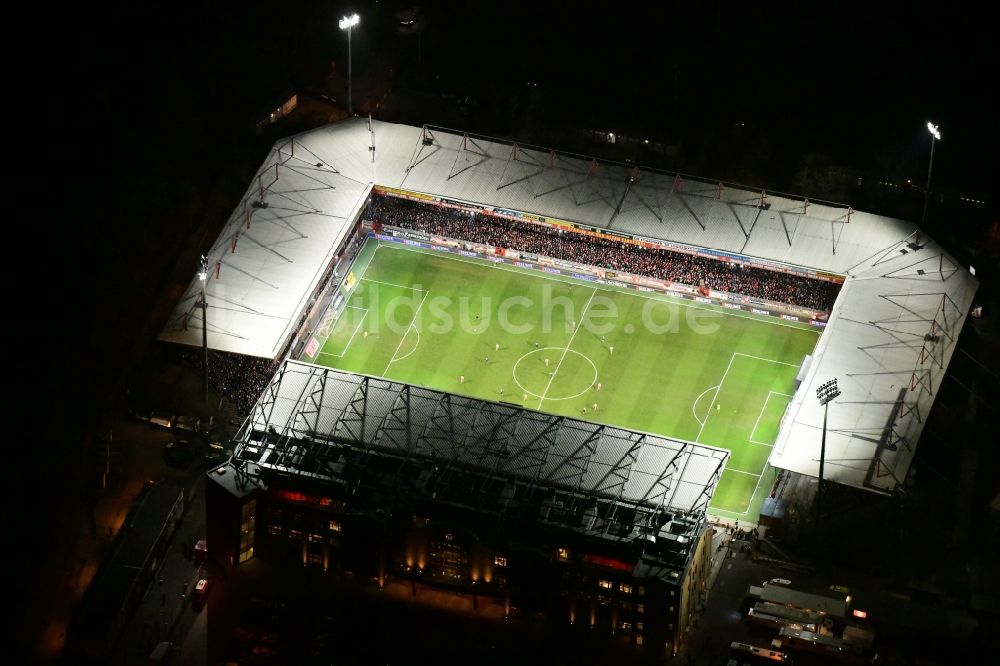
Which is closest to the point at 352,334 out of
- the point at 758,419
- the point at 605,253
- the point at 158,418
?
the point at 158,418

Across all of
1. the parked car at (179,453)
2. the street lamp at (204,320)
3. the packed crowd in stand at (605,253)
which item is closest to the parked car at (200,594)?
the parked car at (179,453)

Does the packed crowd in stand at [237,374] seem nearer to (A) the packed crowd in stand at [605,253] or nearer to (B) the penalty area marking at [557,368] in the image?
(B) the penalty area marking at [557,368]

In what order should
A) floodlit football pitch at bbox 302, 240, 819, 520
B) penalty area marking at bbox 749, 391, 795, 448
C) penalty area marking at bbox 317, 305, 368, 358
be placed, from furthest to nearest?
penalty area marking at bbox 317, 305, 368, 358
floodlit football pitch at bbox 302, 240, 819, 520
penalty area marking at bbox 749, 391, 795, 448

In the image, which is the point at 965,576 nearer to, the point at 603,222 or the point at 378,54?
the point at 603,222

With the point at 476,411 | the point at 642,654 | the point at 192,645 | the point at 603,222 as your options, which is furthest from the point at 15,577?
the point at 603,222

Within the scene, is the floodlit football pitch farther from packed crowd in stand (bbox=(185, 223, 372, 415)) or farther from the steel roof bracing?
the steel roof bracing

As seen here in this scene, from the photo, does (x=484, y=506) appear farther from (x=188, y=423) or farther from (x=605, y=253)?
(x=605, y=253)

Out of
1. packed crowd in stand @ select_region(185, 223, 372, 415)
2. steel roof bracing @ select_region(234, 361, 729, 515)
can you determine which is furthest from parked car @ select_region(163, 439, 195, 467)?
steel roof bracing @ select_region(234, 361, 729, 515)
